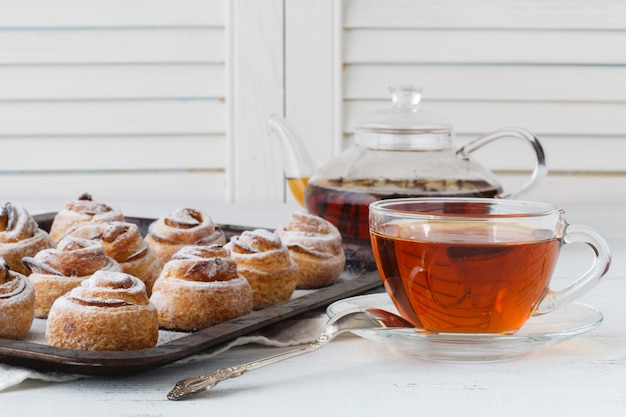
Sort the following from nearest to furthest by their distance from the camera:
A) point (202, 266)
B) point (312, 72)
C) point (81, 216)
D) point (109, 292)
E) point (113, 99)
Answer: point (109, 292) < point (202, 266) < point (81, 216) < point (312, 72) < point (113, 99)

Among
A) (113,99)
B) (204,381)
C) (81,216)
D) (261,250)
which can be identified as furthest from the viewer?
(113,99)

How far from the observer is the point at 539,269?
928 millimetres

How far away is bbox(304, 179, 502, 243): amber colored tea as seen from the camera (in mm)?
1485

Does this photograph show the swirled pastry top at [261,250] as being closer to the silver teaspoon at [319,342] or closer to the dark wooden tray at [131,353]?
the dark wooden tray at [131,353]

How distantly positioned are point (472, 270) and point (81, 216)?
0.77 metres

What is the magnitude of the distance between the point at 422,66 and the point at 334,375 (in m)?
1.65

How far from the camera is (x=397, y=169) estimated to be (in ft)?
5.02

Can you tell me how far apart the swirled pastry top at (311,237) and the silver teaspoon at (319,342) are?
13.8 inches

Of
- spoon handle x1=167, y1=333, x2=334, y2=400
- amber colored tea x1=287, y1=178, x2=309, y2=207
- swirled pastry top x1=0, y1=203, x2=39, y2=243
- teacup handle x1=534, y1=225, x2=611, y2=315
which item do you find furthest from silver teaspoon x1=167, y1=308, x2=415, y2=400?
amber colored tea x1=287, y1=178, x2=309, y2=207

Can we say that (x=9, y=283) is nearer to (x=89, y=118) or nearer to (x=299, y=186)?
(x=299, y=186)

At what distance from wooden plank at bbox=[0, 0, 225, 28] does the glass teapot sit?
37.1 inches

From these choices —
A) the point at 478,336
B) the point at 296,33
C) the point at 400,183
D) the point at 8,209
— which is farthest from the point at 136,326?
the point at 296,33

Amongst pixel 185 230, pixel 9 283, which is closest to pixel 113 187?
pixel 185 230

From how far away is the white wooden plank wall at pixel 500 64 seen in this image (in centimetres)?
240
